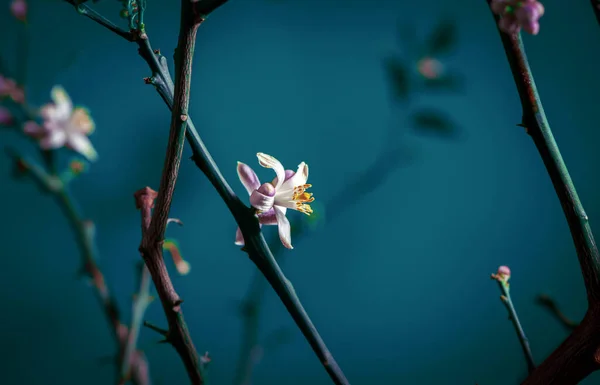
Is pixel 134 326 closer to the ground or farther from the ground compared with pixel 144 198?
closer to the ground

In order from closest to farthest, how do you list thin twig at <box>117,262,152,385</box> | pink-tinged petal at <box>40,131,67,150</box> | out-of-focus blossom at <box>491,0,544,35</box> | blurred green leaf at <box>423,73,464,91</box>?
out-of-focus blossom at <box>491,0,544,35</box> < thin twig at <box>117,262,152,385</box> < pink-tinged petal at <box>40,131,67,150</box> < blurred green leaf at <box>423,73,464,91</box>

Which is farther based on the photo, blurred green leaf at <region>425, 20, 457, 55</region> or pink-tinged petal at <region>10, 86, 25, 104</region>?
blurred green leaf at <region>425, 20, 457, 55</region>

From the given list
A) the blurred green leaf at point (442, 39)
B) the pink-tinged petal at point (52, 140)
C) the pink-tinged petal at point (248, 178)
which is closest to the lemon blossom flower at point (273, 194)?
the pink-tinged petal at point (248, 178)

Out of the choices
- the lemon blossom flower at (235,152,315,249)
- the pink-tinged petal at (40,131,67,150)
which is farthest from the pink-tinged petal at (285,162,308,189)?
the pink-tinged petal at (40,131,67,150)

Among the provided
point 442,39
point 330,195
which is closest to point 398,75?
point 442,39

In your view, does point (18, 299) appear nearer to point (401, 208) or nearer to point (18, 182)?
point (18, 182)

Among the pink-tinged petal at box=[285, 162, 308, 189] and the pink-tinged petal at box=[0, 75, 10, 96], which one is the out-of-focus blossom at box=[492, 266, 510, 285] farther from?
the pink-tinged petal at box=[0, 75, 10, 96]

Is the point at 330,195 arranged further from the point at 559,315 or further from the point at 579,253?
the point at 579,253
